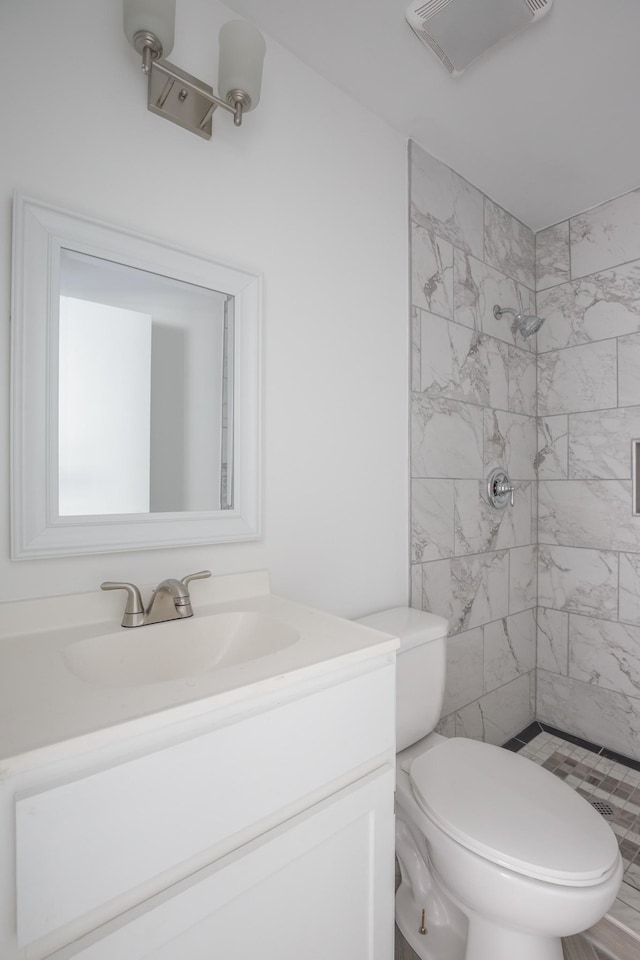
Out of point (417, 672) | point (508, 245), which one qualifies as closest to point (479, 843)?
point (417, 672)

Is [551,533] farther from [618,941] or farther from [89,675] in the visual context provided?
[89,675]

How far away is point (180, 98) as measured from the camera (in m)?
1.14

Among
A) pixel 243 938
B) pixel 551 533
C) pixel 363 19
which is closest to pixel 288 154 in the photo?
pixel 363 19

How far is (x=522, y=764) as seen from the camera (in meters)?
1.28

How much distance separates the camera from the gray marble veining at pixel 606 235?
2.10 m

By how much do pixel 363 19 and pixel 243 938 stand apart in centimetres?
205

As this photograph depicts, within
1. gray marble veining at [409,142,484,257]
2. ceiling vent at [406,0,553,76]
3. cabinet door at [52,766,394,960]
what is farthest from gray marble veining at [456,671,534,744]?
ceiling vent at [406,0,553,76]

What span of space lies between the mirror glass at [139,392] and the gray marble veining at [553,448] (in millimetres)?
1789

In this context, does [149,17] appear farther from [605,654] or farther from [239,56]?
[605,654]

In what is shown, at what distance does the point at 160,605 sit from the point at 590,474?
203 cm

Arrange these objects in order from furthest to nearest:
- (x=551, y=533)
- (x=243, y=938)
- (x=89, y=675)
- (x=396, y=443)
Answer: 1. (x=551, y=533)
2. (x=396, y=443)
3. (x=89, y=675)
4. (x=243, y=938)

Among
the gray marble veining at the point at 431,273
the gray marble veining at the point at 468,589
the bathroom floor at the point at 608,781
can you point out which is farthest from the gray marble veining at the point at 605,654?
the gray marble veining at the point at 431,273

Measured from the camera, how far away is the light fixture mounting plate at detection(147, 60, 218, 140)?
3.50ft

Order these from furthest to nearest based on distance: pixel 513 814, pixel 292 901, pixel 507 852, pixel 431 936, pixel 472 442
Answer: pixel 472 442, pixel 431 936, pixel 513 814, pixel 507 852, pixel 292 901
